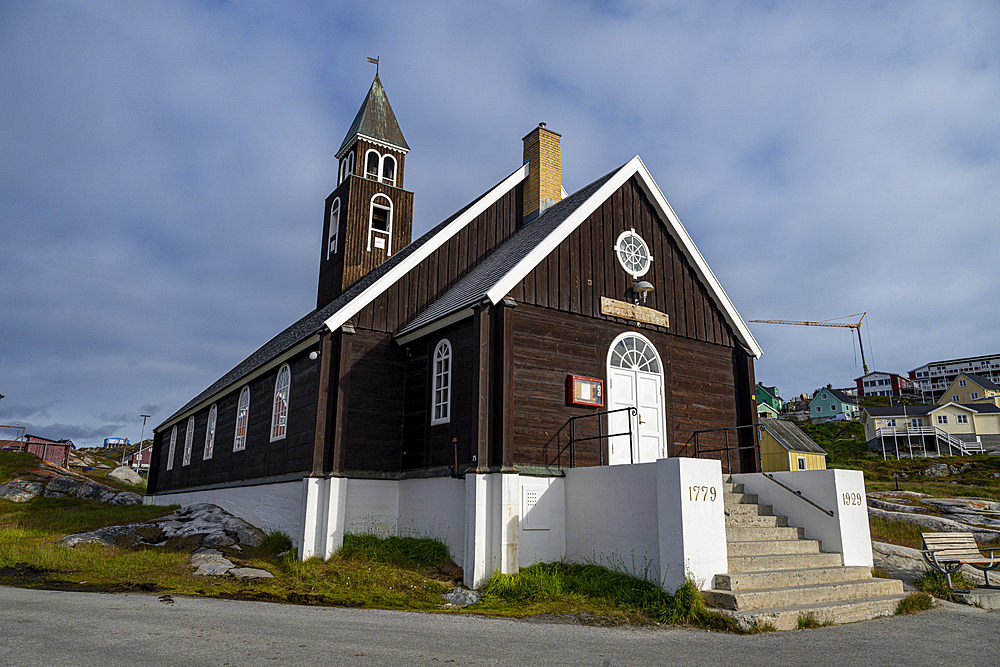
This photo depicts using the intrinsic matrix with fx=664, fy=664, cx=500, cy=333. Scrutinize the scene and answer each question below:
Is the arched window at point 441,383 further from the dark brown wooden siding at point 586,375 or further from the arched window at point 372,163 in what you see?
the arched window at point 372,163

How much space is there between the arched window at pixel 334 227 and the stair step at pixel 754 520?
15.4 metres

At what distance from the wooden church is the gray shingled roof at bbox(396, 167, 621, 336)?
11cm

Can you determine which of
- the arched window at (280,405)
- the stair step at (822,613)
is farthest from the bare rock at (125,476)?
the stair step at (822,613)

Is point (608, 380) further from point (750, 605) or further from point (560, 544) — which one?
point (750, 605)

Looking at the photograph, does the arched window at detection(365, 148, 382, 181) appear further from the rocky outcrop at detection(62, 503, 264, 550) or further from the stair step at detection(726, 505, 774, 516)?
the stair step at detection(726, 505, 774, 516)

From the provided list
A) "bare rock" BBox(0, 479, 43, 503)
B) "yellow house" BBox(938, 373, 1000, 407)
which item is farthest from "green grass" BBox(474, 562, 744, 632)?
"yellow house" BBox(938, 373, 1000, 407)

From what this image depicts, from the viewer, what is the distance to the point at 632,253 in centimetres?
1495

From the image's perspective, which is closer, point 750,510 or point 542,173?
point 750,510

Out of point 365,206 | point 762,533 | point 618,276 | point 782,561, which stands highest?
point 365,206

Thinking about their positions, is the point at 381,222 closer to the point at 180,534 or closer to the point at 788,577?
the point at 180,534

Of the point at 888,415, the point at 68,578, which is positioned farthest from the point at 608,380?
the point at 888,415

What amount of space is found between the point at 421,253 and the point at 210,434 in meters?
11.4

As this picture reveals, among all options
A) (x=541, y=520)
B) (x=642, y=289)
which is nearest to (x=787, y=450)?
(x=642, y=289)

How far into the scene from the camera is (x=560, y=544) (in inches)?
457
